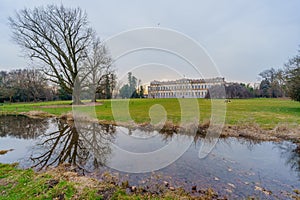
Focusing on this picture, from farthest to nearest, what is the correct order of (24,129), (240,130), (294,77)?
(294,77) → (24,129) → (240,130)

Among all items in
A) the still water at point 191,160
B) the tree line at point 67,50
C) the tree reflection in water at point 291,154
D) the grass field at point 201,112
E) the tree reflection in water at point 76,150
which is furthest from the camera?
the tree line at point 67,50

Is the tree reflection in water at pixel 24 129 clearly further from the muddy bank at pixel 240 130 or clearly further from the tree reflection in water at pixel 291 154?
the tree reflection in water at pixel 291 154

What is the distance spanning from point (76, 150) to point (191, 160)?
14.9 feet

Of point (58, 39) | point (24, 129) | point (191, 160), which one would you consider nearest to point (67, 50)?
point (58, 39)

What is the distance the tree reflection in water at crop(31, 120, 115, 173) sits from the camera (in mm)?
4944

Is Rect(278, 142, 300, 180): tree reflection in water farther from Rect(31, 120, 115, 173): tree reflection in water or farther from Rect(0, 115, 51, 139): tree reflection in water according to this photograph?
Rect(0, 115, 51, 139): tree reflection in water

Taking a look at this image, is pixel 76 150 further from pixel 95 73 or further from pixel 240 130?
pixel 95 73

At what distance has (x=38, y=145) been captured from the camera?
6.89 meters

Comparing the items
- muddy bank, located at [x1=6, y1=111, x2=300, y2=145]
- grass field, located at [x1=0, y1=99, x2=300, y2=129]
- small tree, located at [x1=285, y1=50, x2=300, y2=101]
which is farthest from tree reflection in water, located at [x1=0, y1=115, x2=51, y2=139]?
small tree, located at [x1=285, y1=50, x2=300, y2=101]

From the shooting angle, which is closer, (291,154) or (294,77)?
(291,154)

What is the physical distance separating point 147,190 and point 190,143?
154 inches

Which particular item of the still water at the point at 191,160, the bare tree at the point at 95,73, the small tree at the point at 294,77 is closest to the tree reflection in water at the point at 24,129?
the still water at the point at 191,160

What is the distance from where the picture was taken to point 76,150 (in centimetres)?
611

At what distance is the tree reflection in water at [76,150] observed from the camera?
494 cm
